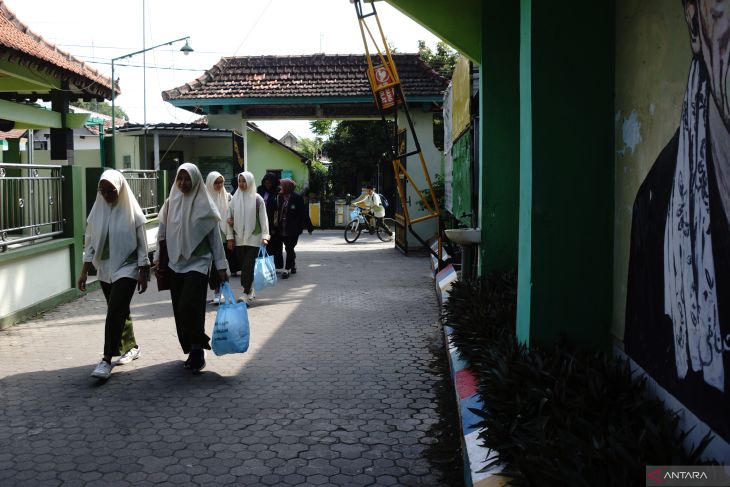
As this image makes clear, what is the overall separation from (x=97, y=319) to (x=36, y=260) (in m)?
1.18

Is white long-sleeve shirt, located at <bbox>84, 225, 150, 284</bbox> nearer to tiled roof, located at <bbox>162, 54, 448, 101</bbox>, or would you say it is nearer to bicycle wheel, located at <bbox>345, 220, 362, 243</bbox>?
tiled roof, located at <bbox>162, 54, 448, 101</bbox>

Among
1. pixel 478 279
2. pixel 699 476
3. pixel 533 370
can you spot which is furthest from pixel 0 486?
pixel 478 279

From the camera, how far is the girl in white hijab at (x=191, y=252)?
6.29m

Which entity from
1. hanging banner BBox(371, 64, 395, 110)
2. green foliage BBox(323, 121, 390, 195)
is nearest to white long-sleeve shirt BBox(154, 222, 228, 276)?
hanging banner BBox(371, 64, 395, 110)

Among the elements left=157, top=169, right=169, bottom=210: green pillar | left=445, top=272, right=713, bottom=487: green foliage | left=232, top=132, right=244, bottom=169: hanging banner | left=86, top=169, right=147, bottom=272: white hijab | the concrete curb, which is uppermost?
left=232, top=132, right=244, bottom=169: hanging banner

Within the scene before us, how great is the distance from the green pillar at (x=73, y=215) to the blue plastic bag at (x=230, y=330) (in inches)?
208

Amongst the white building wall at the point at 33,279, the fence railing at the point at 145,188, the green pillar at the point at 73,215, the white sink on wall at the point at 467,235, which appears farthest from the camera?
the fence railing at the point at 145,188

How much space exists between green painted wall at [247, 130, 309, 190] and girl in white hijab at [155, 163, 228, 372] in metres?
29.0

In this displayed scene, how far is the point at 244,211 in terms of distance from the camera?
9.80m

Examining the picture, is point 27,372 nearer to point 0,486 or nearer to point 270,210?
point 0,486

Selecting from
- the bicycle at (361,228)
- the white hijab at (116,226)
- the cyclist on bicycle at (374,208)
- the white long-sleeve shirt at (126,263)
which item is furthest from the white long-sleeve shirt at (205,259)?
the cyclist on bicycle at (374,208)

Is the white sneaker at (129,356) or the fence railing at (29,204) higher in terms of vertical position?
the fence railing at (29,204)

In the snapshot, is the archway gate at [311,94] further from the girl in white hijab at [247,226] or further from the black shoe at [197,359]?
the black shoe at [197,359]

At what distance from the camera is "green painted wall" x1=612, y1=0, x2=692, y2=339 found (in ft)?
10.5
